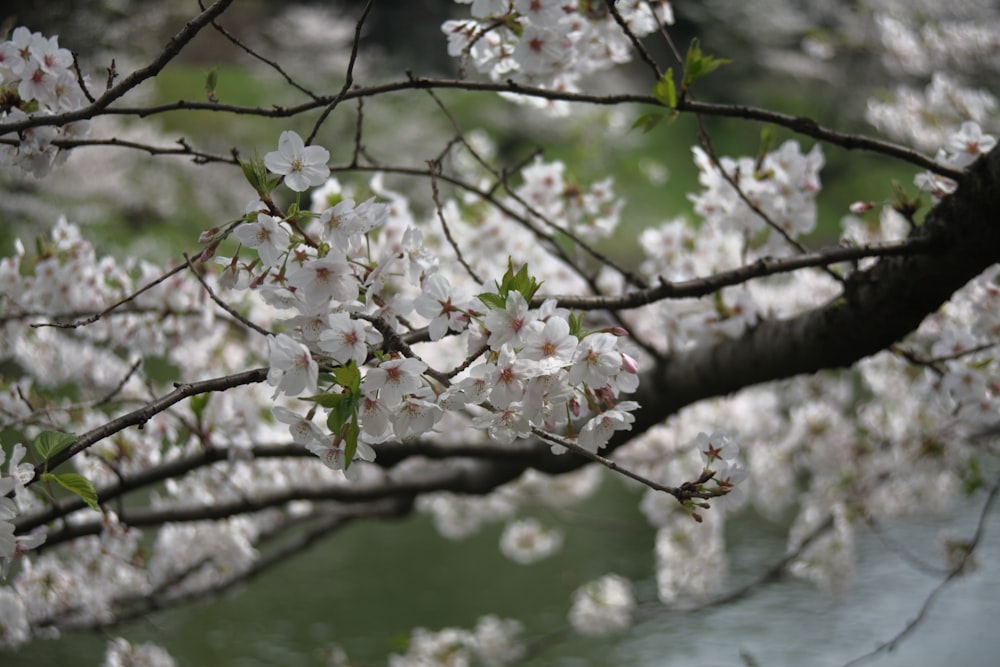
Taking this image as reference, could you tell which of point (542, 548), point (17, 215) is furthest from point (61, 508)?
point (17, 215)

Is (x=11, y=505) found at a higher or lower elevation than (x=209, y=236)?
lower

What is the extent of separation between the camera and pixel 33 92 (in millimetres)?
920

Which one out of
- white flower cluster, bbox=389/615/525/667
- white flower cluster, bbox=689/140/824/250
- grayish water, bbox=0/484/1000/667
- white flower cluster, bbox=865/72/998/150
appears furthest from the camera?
grayish water, bbox=0/484/1000/667

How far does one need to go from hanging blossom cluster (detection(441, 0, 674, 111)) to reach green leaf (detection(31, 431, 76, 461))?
621 mm

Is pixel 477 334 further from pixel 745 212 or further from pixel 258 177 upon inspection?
pixel 745 212

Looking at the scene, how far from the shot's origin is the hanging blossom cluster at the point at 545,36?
104 cm

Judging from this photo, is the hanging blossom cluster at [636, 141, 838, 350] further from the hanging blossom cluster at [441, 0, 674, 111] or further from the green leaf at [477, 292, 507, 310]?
the green leaf at [477, 292, 507, 310]

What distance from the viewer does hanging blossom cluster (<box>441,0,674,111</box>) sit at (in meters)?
1.04

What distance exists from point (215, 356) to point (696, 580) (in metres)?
1.72

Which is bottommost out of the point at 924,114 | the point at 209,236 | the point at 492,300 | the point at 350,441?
the point at 350,441

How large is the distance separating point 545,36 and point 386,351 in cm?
59

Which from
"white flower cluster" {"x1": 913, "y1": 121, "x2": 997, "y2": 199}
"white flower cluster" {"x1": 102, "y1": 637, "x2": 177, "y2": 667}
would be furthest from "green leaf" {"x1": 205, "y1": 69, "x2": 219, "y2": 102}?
"white flower cluster" {"x1": 102, "y1": 637, "x2": 177, "y2": 667}

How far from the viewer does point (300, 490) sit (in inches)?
62.8

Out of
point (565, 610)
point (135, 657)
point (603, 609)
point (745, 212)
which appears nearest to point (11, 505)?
point (745, 212)
